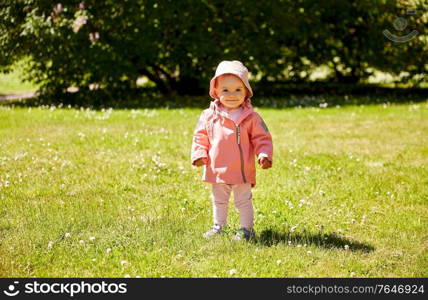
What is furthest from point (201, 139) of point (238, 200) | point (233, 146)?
point (238, 200)

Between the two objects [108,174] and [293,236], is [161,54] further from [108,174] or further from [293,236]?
[293,236]

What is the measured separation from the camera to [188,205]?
6.32 meters

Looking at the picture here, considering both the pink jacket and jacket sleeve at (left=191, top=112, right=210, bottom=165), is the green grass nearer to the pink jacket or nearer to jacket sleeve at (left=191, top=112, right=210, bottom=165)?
the pink jacket

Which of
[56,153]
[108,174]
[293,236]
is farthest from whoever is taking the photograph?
[56,153]

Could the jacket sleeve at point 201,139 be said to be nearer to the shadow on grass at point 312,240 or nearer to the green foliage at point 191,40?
the shadow on grass at point 312,240

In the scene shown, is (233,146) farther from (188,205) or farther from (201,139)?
(188,205)

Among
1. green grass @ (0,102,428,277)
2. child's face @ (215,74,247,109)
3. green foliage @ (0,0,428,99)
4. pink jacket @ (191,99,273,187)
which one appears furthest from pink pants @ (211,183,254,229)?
green foliage @ (0,0,428,99)

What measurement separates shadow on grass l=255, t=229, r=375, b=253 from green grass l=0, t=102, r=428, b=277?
0.06 feet

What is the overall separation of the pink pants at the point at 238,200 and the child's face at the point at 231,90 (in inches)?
27.5

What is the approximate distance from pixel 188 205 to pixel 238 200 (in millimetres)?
1180

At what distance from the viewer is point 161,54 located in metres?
14.5

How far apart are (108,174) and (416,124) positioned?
6.20m

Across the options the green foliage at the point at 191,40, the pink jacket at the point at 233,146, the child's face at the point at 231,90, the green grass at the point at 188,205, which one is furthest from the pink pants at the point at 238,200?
the green foliage at the point at 191,40

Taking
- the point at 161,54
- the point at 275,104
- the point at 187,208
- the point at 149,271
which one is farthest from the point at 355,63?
the point at 149,271
